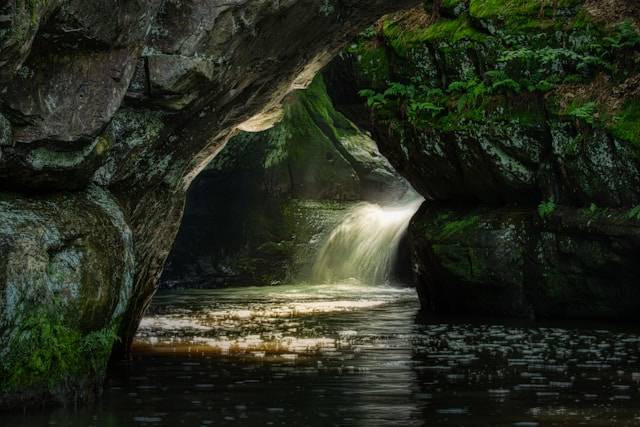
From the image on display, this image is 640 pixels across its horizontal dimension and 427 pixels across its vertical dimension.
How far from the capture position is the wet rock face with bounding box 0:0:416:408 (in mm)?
8992

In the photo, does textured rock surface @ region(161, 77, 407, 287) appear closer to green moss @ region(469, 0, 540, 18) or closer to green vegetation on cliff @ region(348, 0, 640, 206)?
green vegetation on cliff @ region(348, 0, 640, 206)

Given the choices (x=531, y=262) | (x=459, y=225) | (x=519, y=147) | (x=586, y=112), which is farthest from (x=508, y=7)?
(x=531, y=262)

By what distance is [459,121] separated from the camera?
2116cm

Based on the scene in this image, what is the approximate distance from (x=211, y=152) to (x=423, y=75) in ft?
27.7

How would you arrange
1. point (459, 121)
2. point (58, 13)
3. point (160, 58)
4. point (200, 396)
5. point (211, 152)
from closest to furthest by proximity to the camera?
point (58, 13)
point (200, 396)
point (160, 58)
point (211, 152)
point (459, 121)

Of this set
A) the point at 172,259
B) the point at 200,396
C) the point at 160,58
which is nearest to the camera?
the point at 200,396

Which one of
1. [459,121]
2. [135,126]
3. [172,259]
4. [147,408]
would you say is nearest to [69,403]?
[147,408]

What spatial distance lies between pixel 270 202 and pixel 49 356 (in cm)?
2649

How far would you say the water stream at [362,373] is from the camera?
28.8ft

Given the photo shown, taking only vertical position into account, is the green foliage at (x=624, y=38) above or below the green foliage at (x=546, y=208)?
above

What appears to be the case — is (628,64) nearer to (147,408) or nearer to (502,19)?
(502,19)

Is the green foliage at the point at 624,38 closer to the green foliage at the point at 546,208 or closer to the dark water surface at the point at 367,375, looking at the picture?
the green foliage at the point at 546,208

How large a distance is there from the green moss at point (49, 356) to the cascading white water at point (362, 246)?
81.6 ft

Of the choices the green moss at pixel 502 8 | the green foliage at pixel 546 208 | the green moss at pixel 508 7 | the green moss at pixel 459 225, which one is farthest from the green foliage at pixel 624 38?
the green moss at pixel 459 225
